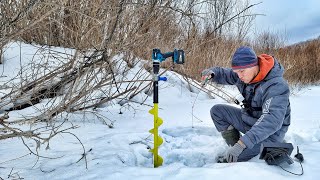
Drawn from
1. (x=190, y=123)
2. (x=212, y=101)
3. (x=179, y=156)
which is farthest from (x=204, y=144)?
(x=212, y=101)

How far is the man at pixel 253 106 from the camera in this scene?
2.36m

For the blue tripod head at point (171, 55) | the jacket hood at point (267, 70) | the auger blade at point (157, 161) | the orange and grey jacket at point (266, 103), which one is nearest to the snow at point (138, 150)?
the auger blade at point (157, 161)

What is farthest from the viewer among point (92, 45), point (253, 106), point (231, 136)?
point (231, 136)

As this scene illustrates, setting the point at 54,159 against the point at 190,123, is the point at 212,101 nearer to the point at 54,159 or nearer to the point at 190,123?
the point at 190,123

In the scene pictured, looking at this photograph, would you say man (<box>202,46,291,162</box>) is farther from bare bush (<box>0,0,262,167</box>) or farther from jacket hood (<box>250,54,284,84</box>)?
bare bush (<box>0,0,262,167</box>)

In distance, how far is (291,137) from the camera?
10.3 feet

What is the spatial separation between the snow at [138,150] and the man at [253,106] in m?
0.13

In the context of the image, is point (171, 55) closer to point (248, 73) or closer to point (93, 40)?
point (248, 73)

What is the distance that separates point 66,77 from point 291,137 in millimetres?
2006

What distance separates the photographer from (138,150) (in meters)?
2.79

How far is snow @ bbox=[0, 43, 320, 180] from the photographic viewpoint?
7.20 ft

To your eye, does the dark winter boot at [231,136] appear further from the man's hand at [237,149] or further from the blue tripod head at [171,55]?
the blue tripod head at [171,55]

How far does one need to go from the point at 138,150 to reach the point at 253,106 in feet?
3.13

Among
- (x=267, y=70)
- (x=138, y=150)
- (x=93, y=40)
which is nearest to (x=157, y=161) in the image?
(x=138, y=150)
